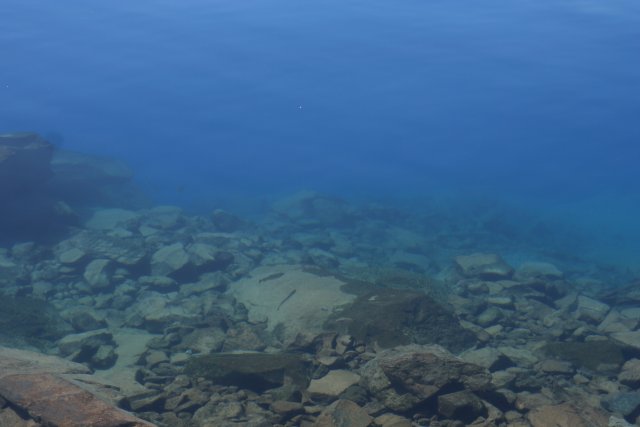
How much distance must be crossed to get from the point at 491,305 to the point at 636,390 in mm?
2843

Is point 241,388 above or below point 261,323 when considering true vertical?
above

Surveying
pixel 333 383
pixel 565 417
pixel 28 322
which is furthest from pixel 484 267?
pixel 28 322

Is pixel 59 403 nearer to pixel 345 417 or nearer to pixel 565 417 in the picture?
pixel 345 417

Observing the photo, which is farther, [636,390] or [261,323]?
[261,323]

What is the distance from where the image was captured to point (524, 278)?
1047cm

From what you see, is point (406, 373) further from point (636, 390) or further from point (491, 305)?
point (491, 305)

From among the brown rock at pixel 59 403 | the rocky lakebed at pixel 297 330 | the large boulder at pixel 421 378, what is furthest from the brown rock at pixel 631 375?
the brown rock at pixel 59 403

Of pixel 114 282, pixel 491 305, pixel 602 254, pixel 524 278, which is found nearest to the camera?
pixel 491 305

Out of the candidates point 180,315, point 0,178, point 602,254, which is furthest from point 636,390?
point 0,178

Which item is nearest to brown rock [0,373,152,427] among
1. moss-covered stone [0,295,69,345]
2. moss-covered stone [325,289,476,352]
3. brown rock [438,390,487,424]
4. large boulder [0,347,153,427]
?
large boulder [0,347,153,427]

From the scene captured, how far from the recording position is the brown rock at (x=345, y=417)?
4.65 meters

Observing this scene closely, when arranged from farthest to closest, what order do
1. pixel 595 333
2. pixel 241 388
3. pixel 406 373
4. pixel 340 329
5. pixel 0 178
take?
pixel 0 178
pixel 595 333
pixel 340 329
pixel 241 388
pixel 406 373

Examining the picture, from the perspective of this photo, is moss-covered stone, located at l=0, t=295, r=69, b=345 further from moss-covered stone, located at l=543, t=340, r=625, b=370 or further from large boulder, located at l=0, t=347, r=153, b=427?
moss-covered stone, located at l=543, t=340, r=625, b=370

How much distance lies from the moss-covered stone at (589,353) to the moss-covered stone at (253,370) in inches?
123
